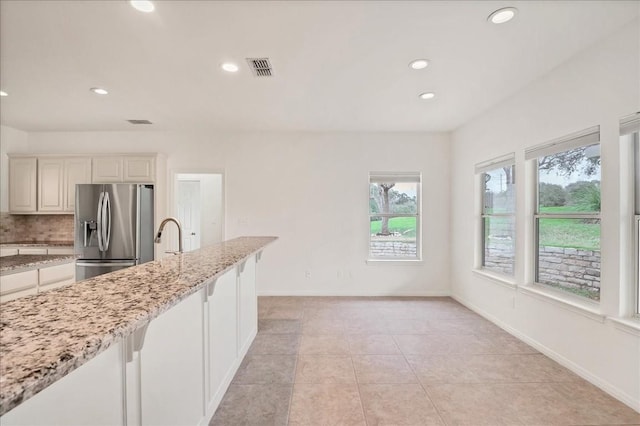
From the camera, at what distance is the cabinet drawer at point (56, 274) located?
270 centimetres

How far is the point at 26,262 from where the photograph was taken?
8.29ft

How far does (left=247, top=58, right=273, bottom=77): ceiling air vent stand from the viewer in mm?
2625

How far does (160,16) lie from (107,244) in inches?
131

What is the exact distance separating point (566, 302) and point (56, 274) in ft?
14.8

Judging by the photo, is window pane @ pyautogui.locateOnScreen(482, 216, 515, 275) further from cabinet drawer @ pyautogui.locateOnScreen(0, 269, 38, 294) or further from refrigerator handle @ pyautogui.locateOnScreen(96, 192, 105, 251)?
refrigerator handle @ pyautogui.locateOnScreen(96, 192, 105, 251)

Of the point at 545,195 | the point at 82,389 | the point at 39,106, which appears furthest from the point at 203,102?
the point at 545,195

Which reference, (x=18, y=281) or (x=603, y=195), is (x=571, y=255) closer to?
(x=603, y=195)

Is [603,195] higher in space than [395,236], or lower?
higher

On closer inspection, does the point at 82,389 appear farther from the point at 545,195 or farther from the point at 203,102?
the point at 545,195

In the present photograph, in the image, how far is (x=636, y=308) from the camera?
83.5 inches

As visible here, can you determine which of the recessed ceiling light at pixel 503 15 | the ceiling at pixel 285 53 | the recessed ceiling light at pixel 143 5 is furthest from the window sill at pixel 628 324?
the recessed ceiling light at pixel 143 5

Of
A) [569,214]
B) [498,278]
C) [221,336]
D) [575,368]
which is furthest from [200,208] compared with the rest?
[575,368]

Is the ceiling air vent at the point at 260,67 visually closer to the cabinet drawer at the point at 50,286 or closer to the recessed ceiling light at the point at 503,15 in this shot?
the recessed ceiling light at the point at 503,15

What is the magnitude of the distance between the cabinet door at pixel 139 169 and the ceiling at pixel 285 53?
0.75 m
